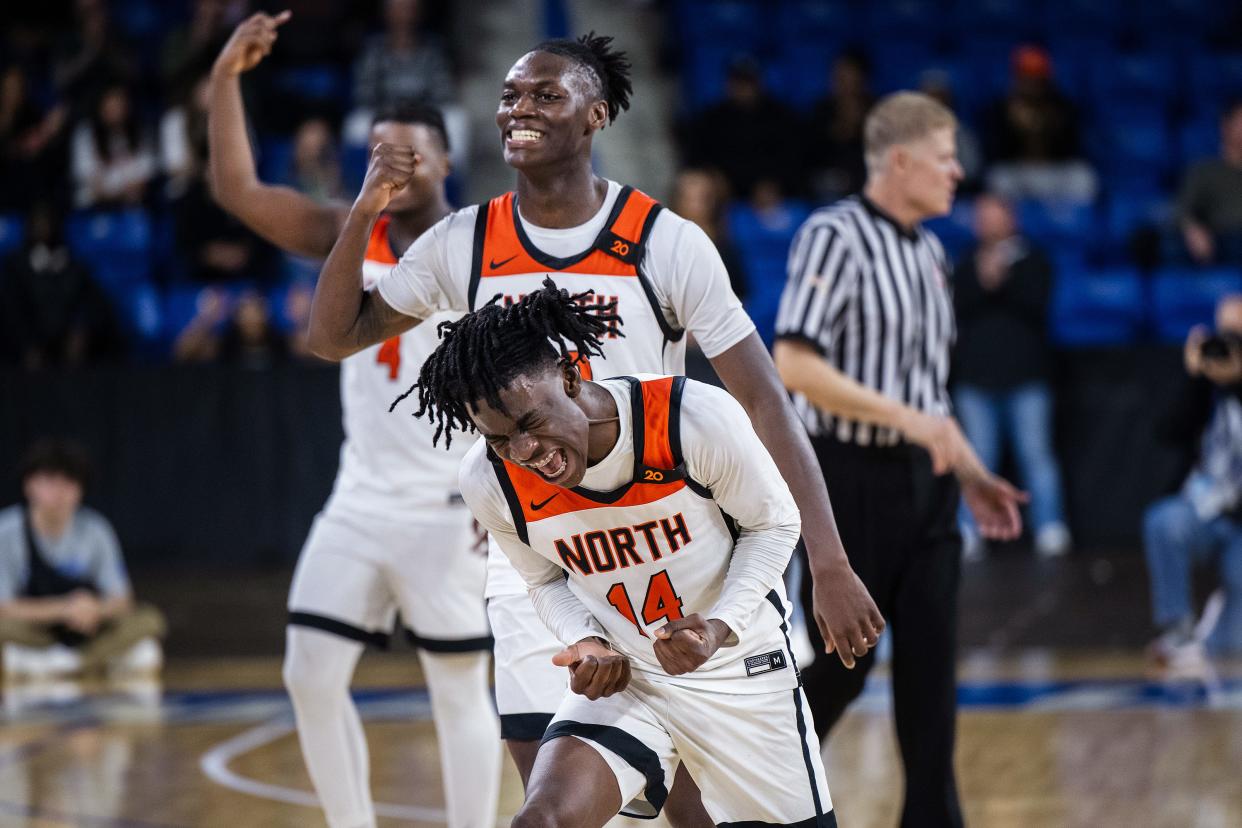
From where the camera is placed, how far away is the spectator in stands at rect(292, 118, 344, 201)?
10.7m

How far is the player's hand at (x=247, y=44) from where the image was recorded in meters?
4.31

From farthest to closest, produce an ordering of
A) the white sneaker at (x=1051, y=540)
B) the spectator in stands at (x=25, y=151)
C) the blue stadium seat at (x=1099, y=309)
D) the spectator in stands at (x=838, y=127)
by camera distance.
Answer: the spectator in stands at (x=25, y=151) < the spectator in stands at (x=838, y=127) < the blue stadium seat at (x=1099, y=309) < the white sneaker at (x=1051, y=540)

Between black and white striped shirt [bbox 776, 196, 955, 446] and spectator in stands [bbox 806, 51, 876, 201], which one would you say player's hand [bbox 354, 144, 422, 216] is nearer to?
black and white striped shirt [bbox 776, 196, 955, 446]

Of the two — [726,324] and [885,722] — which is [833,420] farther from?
[885,722]

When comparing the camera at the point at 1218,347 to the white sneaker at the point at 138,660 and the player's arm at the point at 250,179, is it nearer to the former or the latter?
the player's arm at the point at 250,179

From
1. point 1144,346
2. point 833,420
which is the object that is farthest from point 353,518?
Answer: point 1144,346

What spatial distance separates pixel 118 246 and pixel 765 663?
9.26 m

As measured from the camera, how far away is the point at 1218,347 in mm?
8242

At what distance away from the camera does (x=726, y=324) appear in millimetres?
3623

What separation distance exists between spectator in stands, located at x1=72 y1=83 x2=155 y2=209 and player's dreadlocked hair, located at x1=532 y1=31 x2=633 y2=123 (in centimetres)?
854

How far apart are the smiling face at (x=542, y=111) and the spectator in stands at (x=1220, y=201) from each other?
7.85m

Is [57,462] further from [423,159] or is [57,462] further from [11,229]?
[423,159]

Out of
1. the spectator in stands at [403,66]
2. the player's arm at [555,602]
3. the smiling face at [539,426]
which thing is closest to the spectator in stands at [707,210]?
the spectator in stands at [403,66]

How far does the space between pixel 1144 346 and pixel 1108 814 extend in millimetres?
4935
